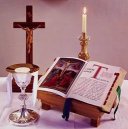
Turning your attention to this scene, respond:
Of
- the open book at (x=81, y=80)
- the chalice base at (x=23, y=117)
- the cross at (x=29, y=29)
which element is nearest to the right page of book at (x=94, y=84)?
the open book at (x=81, y=80)

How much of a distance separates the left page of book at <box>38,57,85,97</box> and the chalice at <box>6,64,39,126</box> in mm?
66

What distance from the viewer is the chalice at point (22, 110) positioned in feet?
2.91

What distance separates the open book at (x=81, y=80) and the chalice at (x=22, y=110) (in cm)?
7

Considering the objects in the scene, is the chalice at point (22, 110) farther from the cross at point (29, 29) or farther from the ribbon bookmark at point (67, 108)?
the cross at point (29, 29)

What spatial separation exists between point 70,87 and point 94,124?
0.13 m

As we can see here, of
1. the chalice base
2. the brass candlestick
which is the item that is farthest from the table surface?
the brass candlestick

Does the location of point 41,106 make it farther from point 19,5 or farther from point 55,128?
point 19,5

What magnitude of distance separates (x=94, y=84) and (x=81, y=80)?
0.14ft

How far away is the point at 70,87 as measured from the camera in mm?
945

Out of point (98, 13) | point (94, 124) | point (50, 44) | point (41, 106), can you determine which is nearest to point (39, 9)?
point (50, 44)

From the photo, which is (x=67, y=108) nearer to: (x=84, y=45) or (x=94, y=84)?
(x=94, y=84)

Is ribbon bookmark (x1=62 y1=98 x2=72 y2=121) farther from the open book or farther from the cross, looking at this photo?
the cross

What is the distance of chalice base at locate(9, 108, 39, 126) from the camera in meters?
0.90

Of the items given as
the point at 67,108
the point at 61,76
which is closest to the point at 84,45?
the point at 61,76
